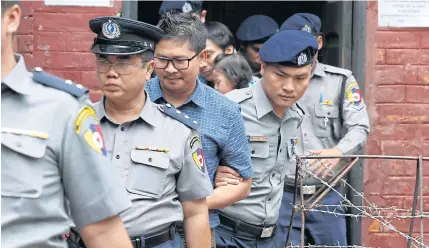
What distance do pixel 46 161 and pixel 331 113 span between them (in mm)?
2876

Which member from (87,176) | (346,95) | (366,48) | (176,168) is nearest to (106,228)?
(87,176)

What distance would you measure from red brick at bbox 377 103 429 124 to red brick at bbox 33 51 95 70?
1736 mm

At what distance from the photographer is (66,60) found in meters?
4.86

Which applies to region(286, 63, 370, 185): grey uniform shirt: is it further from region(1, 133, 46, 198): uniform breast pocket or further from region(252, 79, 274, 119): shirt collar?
region(1, 133, 46, 198): uniform breast pocket

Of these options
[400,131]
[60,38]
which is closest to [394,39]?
[400,131]

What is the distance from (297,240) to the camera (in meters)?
4.27

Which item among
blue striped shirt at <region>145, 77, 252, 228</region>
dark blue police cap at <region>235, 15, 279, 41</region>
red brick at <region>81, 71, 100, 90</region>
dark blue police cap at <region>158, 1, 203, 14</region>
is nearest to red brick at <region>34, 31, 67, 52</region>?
red brick at <region>81, 71, 100, 90</region>

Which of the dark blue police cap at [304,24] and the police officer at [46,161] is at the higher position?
the dark blue police cap at [304,24]

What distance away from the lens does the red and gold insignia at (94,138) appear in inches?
78.0

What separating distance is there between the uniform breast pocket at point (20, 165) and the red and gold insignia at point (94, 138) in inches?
4.7

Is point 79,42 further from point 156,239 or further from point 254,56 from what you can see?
point 156,239

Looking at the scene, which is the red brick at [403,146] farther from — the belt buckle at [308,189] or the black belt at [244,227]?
the black belt at [244,227]

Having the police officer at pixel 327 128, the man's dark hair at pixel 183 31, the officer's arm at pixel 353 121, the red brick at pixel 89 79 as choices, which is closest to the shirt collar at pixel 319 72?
the police officer at pixel 327 128

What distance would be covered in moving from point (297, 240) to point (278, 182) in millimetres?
477
